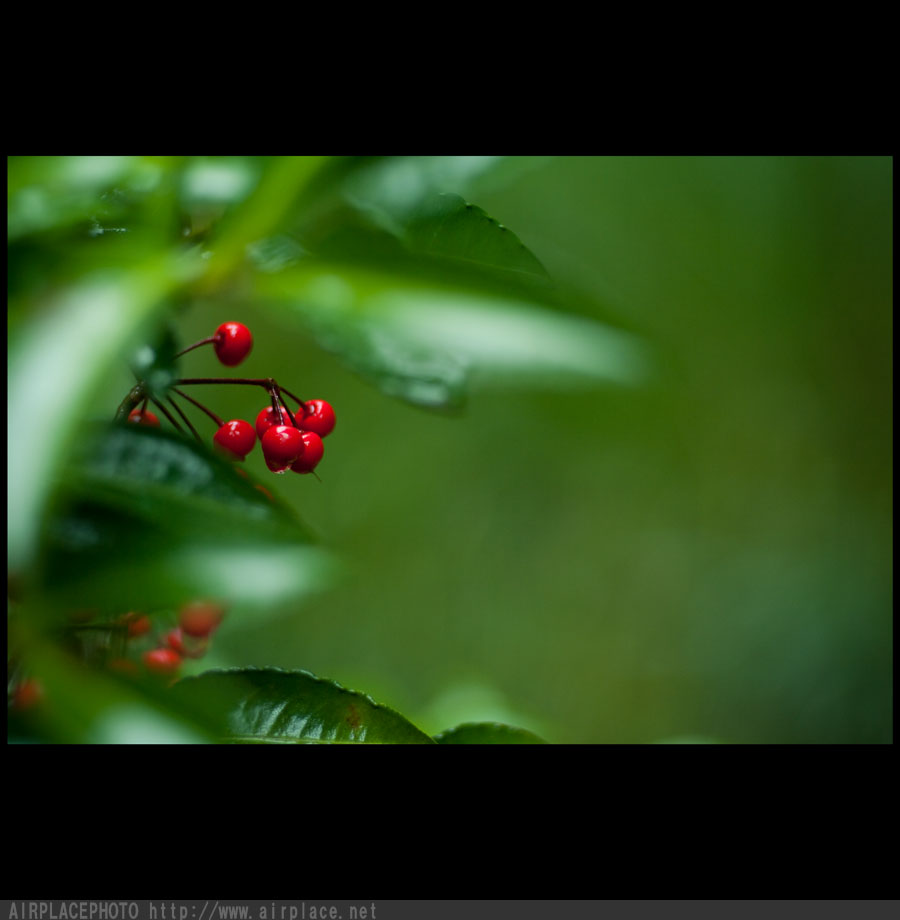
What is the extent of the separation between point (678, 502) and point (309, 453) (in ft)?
6.95

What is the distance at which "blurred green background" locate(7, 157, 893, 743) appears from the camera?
2412 millimetres

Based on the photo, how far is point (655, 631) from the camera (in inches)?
98.7

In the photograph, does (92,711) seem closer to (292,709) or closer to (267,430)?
(292,709)

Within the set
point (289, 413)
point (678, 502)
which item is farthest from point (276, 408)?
point (678, 502)

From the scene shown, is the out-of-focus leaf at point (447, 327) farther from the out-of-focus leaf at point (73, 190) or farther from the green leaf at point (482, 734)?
the green leaf at point (482, 734)

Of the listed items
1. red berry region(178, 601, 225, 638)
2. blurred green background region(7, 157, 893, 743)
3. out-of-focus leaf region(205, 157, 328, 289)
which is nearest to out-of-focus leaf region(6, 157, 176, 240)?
out-of-focus leaf region(205, 157, 328, 289)

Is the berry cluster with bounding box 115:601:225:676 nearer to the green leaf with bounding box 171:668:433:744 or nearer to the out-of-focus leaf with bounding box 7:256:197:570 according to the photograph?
the green leaf with bounding box 171:668:433:744

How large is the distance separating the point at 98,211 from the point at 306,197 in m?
0.10

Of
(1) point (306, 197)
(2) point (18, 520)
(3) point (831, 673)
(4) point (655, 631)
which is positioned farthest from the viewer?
(4) point (655, 631)

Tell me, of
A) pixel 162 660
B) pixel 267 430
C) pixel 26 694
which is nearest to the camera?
pixel 26 694

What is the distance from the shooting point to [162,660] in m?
0.68

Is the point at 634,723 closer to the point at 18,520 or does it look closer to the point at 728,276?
the point at 728,276

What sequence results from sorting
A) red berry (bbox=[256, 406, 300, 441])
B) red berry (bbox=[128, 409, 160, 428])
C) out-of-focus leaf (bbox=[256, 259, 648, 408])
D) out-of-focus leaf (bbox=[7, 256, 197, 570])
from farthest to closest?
red berry (bbox=[256, 406, 300, 441])
red berry (bbox=[128, 409, 160, 428])
out-of-focus leaf (bbox=[256, 259, 648, 408])
out-of-focus leaf (bbox=[7, 256, 197, 570])
